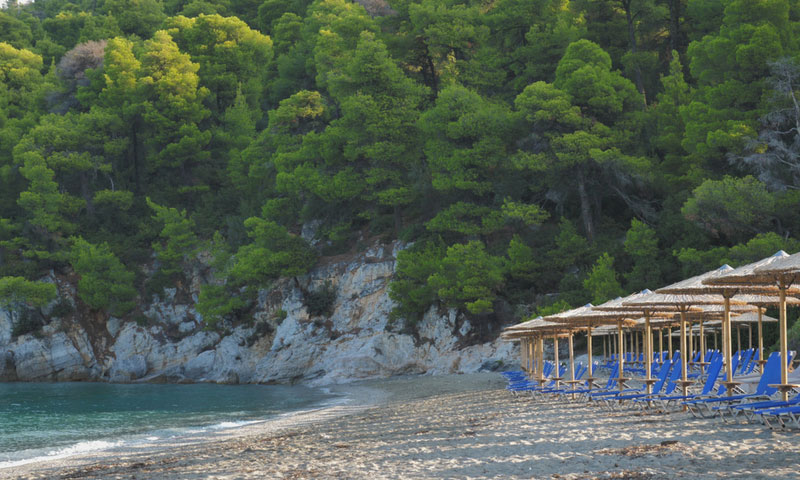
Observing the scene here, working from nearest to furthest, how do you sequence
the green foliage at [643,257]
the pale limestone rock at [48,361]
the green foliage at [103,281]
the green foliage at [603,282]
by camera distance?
1. the green foliage at [603,282]
2. the green foliage at [643,257]
3. the pale limestone rock at [48,361]
4. the green foliage at [103,281]

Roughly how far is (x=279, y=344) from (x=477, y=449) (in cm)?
3071

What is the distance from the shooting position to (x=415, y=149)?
41688 mm

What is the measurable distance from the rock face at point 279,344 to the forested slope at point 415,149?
4.49 ft

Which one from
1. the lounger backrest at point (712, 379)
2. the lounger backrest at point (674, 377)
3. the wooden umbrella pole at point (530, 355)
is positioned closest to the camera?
the lounger backrest at point (712, 379)

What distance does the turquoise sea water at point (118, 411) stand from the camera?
1856 cm

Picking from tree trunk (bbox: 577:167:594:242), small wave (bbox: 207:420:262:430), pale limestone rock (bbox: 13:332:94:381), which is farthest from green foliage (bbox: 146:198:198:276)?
small wave (bbox: 207:420:262:430)

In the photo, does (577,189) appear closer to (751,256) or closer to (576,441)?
(751,256)

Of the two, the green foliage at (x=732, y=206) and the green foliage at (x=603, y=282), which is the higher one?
the green foliage at (x=732, y=206)

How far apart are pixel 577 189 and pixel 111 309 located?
27970mm

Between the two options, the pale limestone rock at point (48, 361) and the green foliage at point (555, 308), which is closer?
the green foliage at point (555, 308)

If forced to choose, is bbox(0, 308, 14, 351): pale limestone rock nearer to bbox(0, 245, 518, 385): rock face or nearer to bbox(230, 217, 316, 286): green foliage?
bbox(0, 245, 518, 385): rock face

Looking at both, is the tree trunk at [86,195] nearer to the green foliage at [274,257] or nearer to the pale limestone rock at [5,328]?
the pale limestone rock at [5,328]

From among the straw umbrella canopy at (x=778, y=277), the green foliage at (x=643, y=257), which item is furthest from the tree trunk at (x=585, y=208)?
the straw umbrella canopy at (x=778, y=277)

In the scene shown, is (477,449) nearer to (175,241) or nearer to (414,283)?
(414,283)
